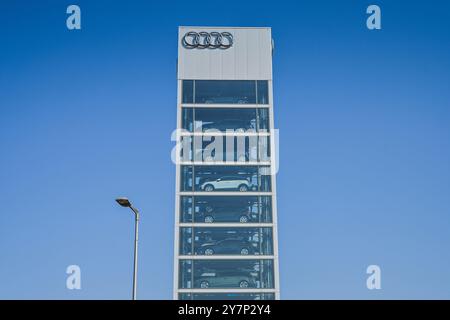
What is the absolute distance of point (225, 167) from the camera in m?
88.8

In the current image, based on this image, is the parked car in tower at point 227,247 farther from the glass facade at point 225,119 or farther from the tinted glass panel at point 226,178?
the glass facade at point 225,119

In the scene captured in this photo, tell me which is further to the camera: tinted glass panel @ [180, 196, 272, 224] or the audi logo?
the audi logo

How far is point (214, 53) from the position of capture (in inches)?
3649

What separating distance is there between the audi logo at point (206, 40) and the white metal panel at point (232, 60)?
51 centimetres

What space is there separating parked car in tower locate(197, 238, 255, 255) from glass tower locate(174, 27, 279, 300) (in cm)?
13

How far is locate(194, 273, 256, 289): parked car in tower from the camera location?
82131 millimetres

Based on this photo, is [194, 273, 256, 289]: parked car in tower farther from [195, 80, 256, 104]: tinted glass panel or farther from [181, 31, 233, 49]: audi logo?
[181, 31, 233, 49]: audi logo

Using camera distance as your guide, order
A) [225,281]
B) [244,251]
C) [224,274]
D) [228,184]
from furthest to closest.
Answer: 1. [228,184]
2. [244,251]
3. [224,274]
4. [225,281]

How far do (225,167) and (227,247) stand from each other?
1132 centimetres

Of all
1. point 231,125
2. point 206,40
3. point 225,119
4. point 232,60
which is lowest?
point 231,125

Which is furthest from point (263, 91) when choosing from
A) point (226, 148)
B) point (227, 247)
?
point (227, 247)

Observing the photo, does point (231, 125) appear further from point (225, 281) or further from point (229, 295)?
point (229, 295)

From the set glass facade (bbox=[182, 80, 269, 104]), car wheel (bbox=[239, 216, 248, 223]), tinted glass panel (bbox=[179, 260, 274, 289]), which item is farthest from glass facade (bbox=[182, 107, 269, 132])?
tinted glass panel (bbox=[179, 260, 274, 289])
